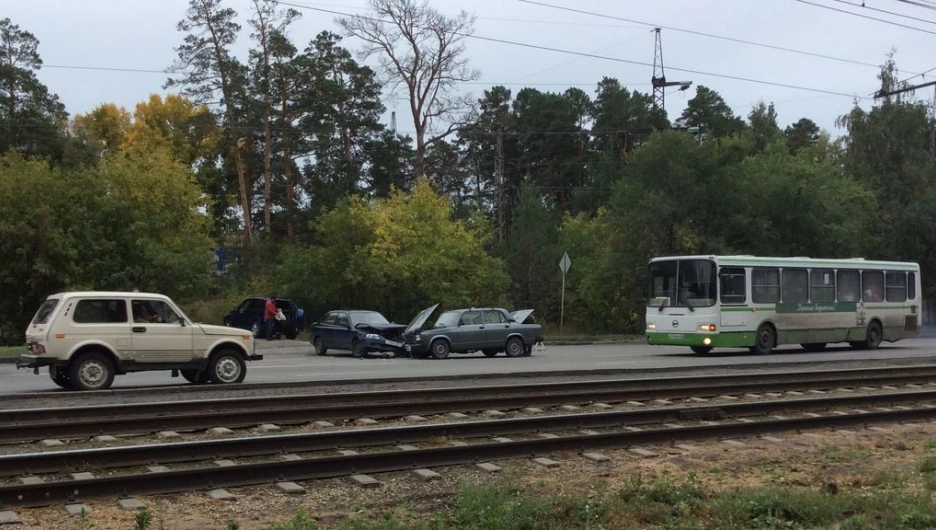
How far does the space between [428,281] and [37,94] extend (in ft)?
117

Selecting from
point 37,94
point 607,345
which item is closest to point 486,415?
point 607,345

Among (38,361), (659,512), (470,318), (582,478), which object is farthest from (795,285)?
(659,512)

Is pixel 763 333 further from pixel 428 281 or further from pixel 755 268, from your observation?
pixel 428 281

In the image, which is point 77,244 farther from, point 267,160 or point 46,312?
point 46,312

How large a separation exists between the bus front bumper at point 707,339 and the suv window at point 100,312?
1611 cm

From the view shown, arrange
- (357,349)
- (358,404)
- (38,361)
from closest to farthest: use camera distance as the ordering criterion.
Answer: (358,404) < (38,361) < (357,349)

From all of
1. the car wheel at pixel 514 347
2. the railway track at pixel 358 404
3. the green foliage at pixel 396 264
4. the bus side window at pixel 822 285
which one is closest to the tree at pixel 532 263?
the green foliage at pixel 396 264

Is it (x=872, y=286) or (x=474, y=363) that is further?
(x=872, y=286)

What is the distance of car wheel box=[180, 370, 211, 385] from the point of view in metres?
17.9

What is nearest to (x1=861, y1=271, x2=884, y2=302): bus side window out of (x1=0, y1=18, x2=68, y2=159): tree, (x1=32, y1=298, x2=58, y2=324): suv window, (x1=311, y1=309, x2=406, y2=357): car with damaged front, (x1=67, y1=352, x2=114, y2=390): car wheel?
(x1=311, y1=309, x2=406, y2=357): car with damaged front

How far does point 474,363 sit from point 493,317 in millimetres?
2882

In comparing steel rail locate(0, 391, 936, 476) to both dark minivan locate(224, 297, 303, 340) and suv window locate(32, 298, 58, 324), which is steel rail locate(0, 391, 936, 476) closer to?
suv window locate(32, 298, 58, 324)

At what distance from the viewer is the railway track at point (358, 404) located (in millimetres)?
12266

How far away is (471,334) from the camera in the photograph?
27250 millimetres
